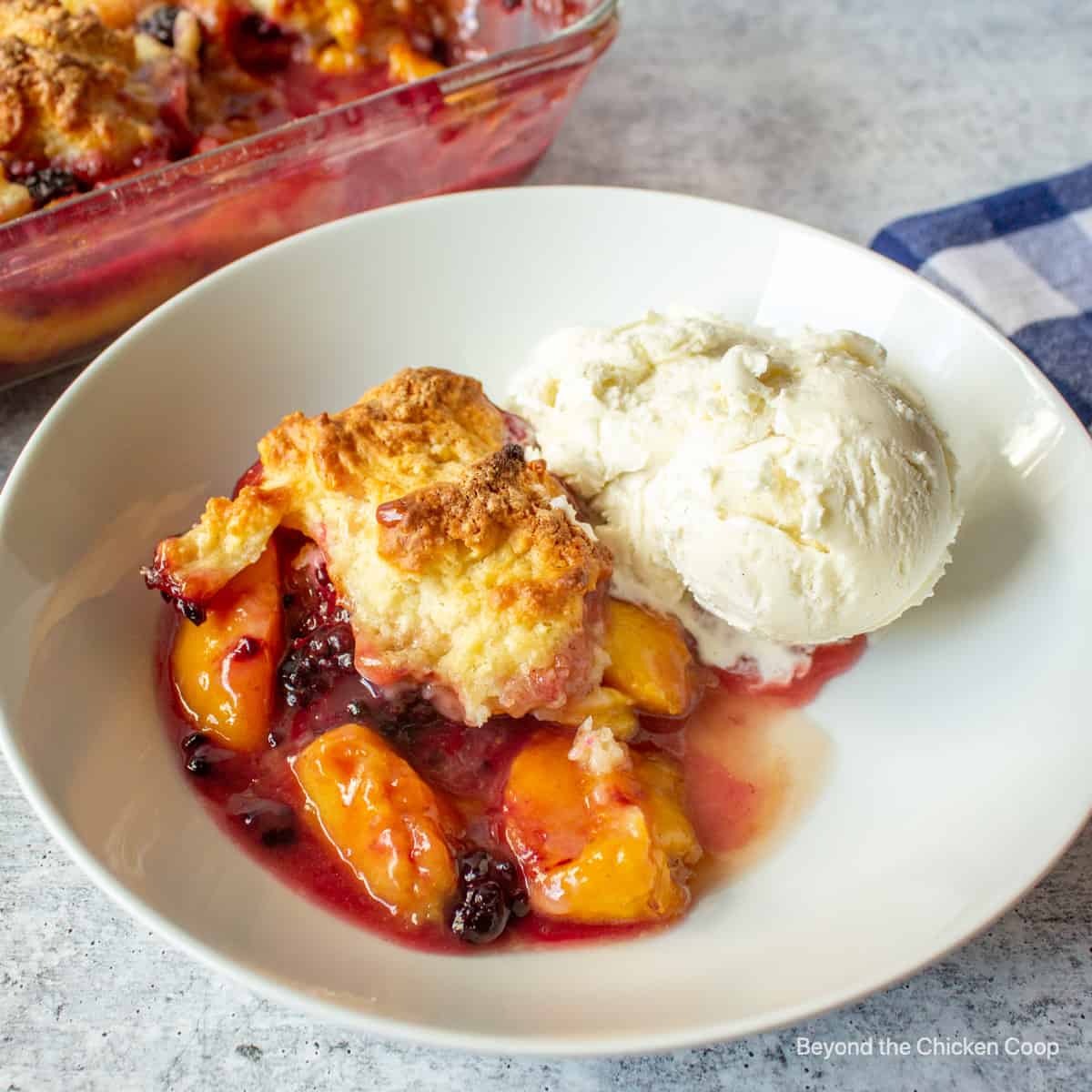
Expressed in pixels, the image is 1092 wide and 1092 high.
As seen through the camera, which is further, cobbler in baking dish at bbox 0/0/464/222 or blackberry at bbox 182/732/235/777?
cobbler in baking dish at bbox 0/0/464/222

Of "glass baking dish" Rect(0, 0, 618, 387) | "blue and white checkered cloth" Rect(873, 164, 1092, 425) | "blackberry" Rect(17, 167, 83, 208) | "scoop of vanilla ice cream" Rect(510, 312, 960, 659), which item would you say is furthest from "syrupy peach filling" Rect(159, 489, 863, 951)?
"blue and white checkered cloth" Rect(873, 164, 1092, 425)

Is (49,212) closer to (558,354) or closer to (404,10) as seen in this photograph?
(558,354)

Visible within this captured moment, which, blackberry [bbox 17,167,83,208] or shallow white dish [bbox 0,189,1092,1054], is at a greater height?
blackberry [bbox 17,167,83,208]

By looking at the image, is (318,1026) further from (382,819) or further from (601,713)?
(601,713)

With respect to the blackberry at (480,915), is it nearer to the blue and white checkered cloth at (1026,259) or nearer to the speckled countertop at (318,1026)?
the speckled countertop at (318,1026)

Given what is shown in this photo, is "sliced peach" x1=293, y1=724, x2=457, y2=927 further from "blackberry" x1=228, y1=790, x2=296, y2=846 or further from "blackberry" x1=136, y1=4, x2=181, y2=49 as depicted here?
"blackberry" x1=136, y1=4, x2=181, y2=49

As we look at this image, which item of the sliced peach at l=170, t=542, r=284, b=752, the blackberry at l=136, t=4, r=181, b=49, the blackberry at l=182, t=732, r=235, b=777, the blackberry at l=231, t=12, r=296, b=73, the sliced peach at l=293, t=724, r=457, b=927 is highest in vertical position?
the blackberry at l=136, t=4, r=181, b=49

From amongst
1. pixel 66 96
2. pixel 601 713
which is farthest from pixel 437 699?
pixel 66 96
